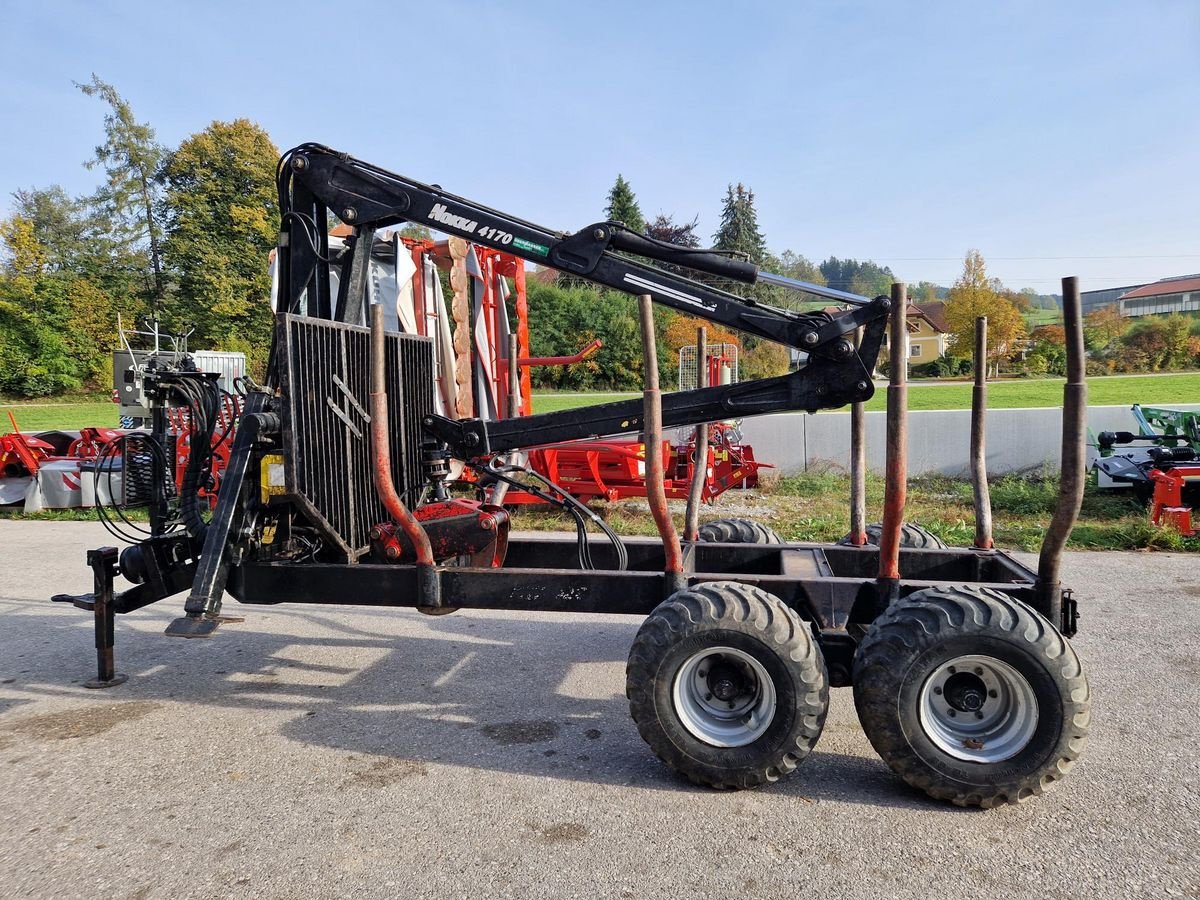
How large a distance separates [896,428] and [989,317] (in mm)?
52389

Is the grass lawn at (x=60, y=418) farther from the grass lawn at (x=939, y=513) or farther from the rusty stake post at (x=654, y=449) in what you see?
the rusty stake post at (x=654, y=449)

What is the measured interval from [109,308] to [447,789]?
47.0m

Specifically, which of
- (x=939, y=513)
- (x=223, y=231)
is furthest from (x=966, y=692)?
(x=223, y=231)

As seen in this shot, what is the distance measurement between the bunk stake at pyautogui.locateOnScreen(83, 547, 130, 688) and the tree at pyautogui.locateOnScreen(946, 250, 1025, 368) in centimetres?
5071

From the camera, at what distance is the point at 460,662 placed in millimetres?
5395

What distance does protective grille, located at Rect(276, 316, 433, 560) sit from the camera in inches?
163

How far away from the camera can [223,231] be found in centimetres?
4281

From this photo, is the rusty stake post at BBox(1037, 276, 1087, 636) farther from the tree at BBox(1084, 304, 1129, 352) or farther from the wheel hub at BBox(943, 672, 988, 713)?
the tree at BBox(1084, 304, 1129, 352)

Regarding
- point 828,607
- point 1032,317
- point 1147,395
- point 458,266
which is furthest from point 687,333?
point 1032,317

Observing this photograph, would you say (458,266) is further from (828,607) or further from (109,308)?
(109,308)

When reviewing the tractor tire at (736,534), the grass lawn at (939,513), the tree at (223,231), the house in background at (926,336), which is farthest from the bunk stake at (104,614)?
the tree at (223,231)

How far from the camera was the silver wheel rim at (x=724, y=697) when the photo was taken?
3.56 meters

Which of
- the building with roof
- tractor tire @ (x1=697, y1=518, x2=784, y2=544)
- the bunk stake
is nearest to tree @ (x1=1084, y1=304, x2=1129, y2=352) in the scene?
the building with roof

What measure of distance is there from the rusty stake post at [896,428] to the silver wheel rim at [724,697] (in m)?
0.84
